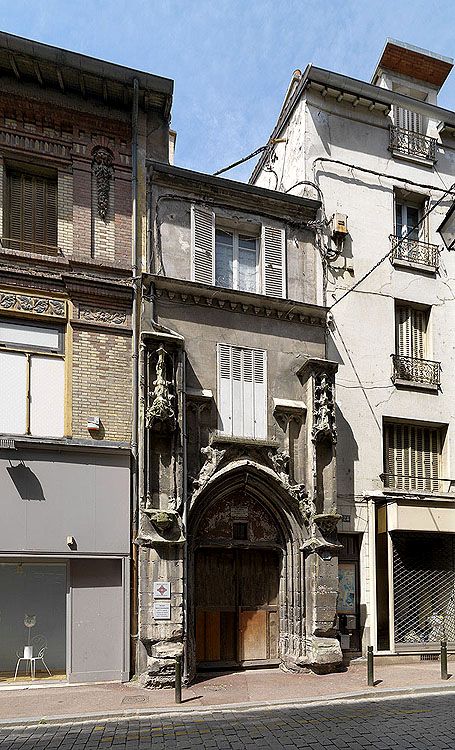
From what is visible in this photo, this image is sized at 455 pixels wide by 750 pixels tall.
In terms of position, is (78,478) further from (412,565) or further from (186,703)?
(412,565)

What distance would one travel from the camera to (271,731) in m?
8.80

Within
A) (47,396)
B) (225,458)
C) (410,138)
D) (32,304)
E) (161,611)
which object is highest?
(410,138)

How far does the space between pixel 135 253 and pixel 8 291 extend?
265 cm

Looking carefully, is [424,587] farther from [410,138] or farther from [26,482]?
[410,138]

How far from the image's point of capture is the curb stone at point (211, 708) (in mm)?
9422

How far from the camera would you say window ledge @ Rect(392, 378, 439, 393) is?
15820mm

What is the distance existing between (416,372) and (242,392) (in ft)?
16.1

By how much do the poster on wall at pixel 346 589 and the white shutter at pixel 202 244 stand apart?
695cm

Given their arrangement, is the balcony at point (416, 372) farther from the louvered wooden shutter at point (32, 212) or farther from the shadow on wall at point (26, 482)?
the shadow on wall at point (26, 482)

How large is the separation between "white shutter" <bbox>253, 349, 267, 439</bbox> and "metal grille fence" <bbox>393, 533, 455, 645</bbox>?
13.8ft

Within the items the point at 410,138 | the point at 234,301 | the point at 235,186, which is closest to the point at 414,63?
the point at 410,138

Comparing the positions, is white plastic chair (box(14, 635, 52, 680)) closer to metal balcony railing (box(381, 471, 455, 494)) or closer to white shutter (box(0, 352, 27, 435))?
white shutter (box(0, 352, 27, 435))

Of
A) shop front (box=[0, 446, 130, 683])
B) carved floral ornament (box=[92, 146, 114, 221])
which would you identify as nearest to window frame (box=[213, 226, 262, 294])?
carved floral ornament (box=[92, 146, 114, 221])

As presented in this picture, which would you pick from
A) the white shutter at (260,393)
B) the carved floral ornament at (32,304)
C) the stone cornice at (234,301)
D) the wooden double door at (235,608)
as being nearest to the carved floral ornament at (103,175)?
the stone cornice at (234,301)
